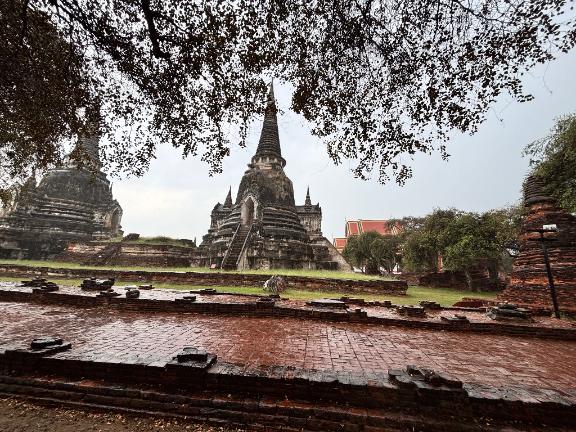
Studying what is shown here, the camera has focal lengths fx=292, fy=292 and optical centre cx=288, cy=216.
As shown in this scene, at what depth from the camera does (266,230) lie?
22938 millimetres

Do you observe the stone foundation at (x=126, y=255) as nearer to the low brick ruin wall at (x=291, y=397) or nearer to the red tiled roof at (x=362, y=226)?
the low brick ruin wall at (x=291, y=397)

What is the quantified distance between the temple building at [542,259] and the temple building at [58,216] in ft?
92.1

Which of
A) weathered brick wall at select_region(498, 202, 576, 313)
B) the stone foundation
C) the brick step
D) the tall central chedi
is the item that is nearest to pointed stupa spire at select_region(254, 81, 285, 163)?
the tall central chedi

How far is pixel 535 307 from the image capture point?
1023 centimetres

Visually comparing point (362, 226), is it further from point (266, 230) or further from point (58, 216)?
point (58, 216)

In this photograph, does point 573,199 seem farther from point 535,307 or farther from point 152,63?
point 152,63

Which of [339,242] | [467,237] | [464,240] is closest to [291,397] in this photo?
[464,240]

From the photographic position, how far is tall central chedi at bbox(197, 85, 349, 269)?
21.1 metres

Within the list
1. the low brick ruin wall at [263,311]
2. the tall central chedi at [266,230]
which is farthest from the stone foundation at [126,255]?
the low brick ruin wall at [263,311]

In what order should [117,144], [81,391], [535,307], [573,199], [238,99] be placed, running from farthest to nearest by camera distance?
1. [573,199]
2. [535,307]
3. [117,144]
4. [238,99]
5. [81,391]

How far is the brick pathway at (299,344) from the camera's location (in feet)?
14.2

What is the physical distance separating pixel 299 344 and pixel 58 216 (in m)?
31.7

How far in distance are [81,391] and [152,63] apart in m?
6.32

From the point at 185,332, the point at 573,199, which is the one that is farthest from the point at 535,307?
the point at 185,332
